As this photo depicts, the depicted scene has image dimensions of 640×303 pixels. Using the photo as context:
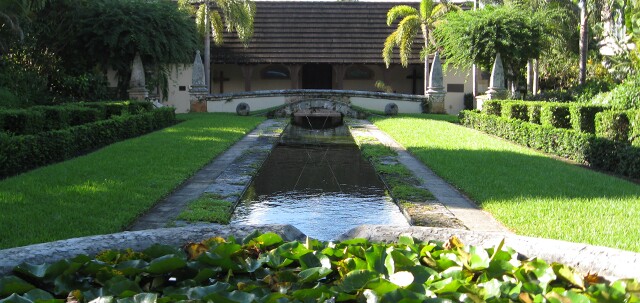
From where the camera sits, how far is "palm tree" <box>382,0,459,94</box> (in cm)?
3173

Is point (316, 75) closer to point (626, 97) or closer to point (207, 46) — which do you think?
point (207, 46)

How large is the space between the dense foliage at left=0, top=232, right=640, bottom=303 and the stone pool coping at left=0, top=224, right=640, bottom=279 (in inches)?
7.4

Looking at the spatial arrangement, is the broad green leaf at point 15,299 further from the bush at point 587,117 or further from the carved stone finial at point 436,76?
the carved stone finial at point 436,76

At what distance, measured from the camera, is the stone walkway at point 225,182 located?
7348 mm

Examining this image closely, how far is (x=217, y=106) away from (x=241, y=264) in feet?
85.1

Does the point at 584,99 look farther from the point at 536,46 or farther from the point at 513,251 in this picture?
the point at 513,251

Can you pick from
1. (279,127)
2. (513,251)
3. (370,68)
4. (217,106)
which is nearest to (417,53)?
(370,68)

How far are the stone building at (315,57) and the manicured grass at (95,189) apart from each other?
775 inches

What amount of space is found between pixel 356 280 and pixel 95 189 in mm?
6165

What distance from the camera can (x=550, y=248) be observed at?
158 inches

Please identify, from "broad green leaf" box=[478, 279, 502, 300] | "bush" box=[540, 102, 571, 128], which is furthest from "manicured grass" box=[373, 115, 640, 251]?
"broad green leaf" box=[478, 279, 502, 300]

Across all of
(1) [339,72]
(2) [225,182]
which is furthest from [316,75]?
(2) [225,182]

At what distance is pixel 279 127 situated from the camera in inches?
883

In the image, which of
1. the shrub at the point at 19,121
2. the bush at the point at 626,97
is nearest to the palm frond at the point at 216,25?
the bush at the point at 626,97
